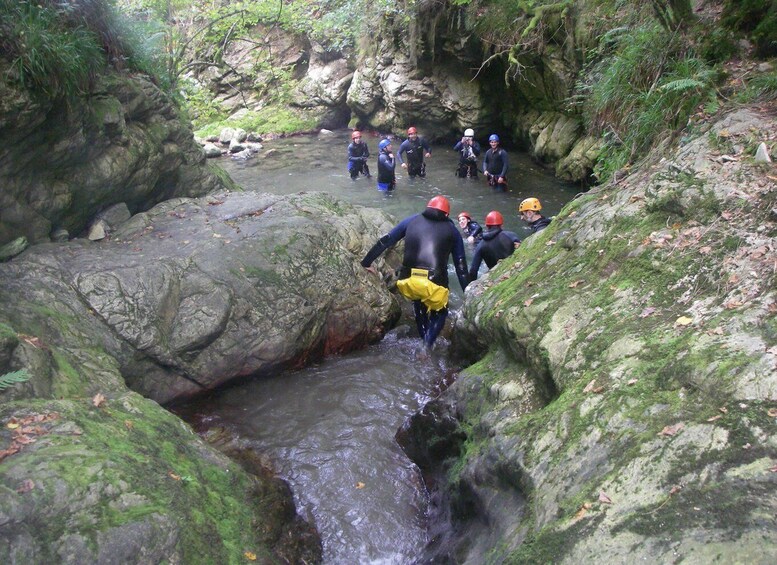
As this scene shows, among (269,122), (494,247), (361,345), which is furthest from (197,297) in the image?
(269,122)

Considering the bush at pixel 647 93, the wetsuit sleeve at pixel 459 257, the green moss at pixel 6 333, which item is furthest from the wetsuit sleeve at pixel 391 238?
the green moss at pixel 6 333

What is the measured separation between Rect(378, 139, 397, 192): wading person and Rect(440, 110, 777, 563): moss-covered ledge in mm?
8113

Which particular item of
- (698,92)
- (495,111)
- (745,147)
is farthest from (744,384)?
(495,111)

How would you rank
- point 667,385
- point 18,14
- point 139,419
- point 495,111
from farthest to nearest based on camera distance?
point 495,111 → point 18,14 → point 139,419 → point 667,385

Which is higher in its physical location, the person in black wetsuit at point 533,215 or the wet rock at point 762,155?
the wet rock at point 762,155

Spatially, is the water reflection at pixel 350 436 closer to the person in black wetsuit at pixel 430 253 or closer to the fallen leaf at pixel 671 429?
the person in black wetsuit at pixel 430 253

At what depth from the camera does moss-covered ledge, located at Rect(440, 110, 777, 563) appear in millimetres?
2424

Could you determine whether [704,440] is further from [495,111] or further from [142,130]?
[495,111]

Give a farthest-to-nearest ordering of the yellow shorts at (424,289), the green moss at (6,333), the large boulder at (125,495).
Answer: the yellow shorts at (424,289), the green moss at (6,333), the large boulder at (125,495)

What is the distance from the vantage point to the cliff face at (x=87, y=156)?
240 inches

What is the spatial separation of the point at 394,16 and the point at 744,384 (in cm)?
1852

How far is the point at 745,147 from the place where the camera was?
4.84 metres

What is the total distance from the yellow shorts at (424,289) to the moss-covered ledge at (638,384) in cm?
103

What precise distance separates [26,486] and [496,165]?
12.1 metres
